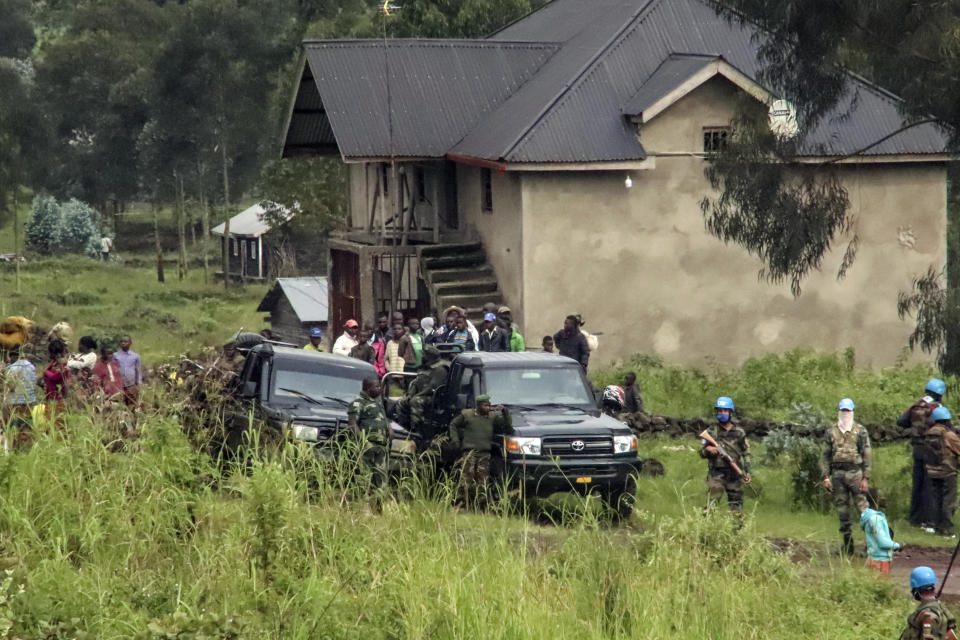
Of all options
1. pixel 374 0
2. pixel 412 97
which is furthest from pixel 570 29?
pixel 374 0

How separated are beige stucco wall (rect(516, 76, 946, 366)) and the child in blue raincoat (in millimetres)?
15140

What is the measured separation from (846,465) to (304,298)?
107ft

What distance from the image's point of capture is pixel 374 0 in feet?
205

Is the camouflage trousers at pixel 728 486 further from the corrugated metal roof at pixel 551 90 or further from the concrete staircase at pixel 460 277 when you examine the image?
the concrete staircase at pixel 460 277

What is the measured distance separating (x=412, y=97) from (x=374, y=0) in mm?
31750

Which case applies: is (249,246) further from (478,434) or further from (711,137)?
(478,434)

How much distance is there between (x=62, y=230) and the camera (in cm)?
7388

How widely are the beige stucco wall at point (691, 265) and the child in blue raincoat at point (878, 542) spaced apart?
49.7ft

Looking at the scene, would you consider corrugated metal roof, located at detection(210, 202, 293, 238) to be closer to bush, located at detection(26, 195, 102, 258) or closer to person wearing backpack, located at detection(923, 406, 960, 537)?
bush, located at detection(26, 195, 102, 258)

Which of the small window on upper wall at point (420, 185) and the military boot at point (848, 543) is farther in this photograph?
the small window on upper wall at point (420, 185)

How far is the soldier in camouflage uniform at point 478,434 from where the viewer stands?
54.6 feet

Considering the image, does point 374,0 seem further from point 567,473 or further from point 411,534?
point 411,534

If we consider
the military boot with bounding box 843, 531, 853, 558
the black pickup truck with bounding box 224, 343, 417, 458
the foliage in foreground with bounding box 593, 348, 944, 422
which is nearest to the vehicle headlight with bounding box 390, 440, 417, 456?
the black pickup truck with bounding box 224, 343, 417, 458

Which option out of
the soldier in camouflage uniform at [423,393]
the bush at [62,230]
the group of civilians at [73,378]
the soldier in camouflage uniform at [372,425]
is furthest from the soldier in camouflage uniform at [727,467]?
the bush at [62,230]
